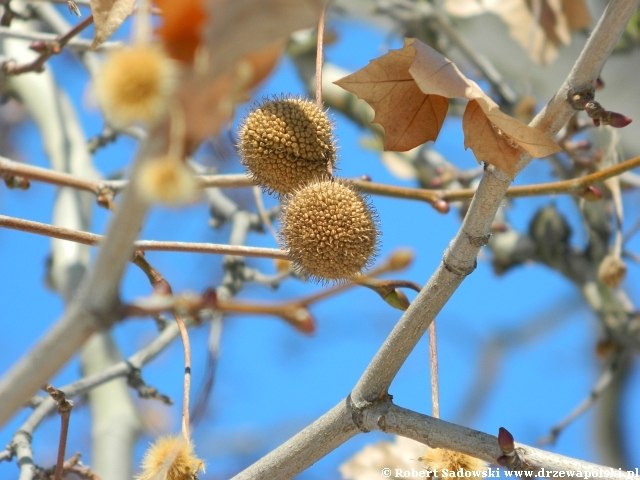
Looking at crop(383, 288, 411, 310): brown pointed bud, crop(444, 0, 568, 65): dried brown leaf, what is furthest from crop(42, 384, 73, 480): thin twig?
Result: crop(444, 0, 568, 65): dried brown leaf

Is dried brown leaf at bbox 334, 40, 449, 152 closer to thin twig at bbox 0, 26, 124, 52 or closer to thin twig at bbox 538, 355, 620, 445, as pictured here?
thin twig at bbox 0, 26, 124, 52

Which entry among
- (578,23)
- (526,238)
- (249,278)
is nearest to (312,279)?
(249,278)

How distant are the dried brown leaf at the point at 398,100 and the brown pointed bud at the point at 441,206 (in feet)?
0.61

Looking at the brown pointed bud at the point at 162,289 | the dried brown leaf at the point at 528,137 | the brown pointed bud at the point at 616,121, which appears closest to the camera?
the brown pointed bud at the point at 162,289

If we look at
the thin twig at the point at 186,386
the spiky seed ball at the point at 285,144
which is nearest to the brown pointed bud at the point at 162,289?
the thin twig at the point at 186,386

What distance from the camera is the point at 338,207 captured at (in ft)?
4.52

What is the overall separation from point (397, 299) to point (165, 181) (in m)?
0.81

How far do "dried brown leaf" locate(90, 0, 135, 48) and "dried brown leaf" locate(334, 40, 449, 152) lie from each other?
44 centimetres

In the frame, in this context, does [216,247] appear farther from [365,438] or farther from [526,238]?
[365,438]

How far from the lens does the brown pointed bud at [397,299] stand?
1389 mm

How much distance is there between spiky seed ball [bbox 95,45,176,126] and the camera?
700 millimetres

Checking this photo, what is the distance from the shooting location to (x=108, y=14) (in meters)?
1.40

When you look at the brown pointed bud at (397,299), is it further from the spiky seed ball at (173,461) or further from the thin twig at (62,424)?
the thin twig at (62,424)

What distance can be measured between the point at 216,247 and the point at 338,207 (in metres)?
0.25
